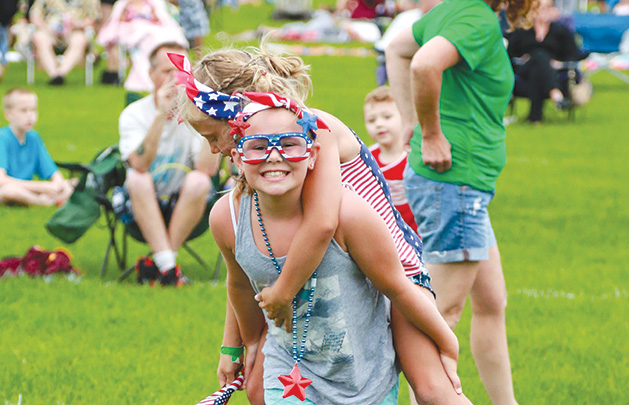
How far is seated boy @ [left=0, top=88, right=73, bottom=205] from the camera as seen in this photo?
8586 millimetres

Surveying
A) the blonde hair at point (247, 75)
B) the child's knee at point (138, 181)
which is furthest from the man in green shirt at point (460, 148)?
the child's knee at point (138, 181)

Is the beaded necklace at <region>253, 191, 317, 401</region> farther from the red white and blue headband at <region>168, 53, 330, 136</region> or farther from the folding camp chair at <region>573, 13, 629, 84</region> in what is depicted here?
the folding camp chair at <region>573, 13, 629, 84</region>

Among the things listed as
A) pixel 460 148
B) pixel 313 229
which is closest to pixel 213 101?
pixel 313 229

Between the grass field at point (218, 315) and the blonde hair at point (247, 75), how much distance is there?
6.46ft

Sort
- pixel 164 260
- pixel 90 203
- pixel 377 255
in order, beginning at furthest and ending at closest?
pixel 90 203, pixel 164 260, pixel 377 255

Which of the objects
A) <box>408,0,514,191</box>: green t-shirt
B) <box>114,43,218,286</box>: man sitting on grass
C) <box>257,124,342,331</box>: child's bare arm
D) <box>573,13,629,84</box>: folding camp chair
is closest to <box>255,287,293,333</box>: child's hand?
<box>257,124,342,331</box>: child's bare arm

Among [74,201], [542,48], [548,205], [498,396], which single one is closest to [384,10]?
[542,48]

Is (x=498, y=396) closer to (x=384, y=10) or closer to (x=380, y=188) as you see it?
(x=380, y=188)

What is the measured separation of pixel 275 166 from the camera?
2717 mm

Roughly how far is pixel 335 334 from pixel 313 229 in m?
0.39

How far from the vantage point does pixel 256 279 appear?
9.66ft

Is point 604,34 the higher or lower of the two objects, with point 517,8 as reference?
lower

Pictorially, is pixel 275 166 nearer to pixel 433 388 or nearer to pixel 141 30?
pixel 433 388

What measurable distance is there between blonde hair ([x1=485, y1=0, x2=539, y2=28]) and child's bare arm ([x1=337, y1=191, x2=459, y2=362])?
150 cm
